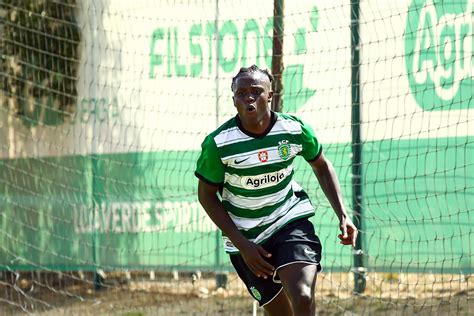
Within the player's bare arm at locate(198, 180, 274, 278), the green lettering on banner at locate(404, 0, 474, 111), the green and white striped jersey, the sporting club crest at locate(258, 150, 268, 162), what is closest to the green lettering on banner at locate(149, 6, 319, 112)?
the green lettering on banner at locate(404, 0, 474, 111)

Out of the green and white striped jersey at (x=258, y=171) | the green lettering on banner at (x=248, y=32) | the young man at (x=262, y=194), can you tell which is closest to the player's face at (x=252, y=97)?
the young man at (x=262, y=194)

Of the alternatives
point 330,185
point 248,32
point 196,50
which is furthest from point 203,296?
point 330,185

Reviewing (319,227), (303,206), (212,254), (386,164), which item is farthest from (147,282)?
(303,206)

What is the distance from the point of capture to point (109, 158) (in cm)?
947

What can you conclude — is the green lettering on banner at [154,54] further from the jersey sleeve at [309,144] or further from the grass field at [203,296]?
the jersey sleeve at [309,144]

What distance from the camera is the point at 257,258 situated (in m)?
5.23

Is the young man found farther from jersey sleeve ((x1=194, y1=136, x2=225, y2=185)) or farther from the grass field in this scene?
the grass field

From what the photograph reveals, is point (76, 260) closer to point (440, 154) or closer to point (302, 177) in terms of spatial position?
point (302, 177)

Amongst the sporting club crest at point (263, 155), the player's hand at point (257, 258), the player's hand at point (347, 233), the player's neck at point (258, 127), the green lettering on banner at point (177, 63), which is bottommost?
the player's hand at point (257, 258)

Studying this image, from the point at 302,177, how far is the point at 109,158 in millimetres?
2204

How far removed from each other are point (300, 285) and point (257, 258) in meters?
0.29

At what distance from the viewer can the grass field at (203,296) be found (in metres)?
7.72

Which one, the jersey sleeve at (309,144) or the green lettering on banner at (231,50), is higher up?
the green lettering on banner at (231,50)

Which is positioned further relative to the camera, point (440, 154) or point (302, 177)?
point (302, 177)
